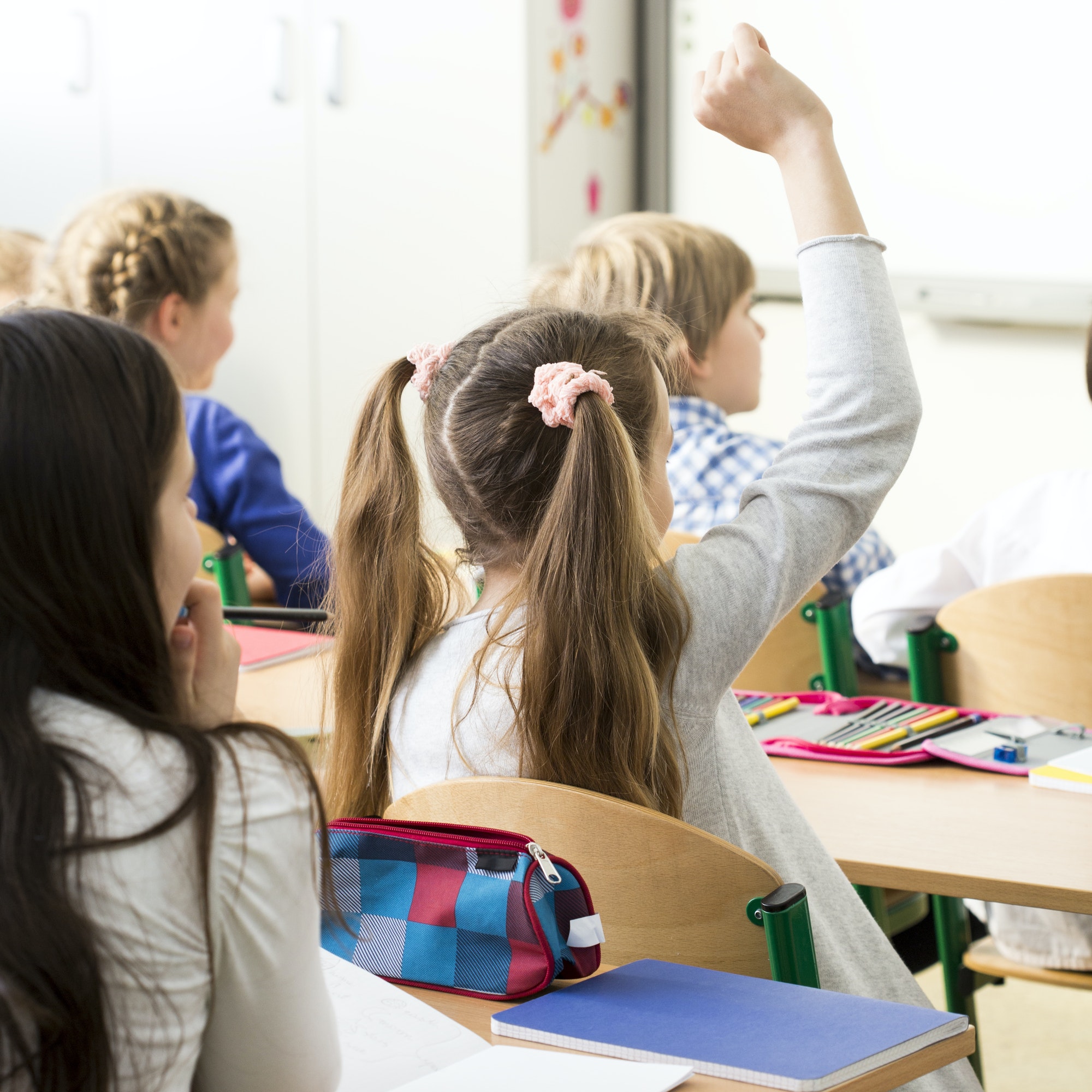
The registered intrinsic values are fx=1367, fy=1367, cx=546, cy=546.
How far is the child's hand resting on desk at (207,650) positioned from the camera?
82 centimetres

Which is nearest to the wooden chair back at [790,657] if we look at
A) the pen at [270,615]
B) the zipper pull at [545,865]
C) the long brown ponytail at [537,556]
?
the pen at [270,615]

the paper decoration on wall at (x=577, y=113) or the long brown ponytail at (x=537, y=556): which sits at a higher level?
the paper decoration on wall at (x=577, y=113)

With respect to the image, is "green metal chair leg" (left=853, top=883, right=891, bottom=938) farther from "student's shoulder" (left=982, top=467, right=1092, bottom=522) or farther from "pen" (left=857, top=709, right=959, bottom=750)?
"student's shoulder" (left=982, top=467, right=1092, bottom=522)

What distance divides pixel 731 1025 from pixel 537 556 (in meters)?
0.38

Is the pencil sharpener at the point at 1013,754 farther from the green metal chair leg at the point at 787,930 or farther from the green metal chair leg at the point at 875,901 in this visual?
the green metal chair leg at the point at 787,930

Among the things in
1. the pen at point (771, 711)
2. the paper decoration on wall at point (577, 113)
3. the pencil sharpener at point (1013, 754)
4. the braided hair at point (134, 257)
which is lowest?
the pen at point (771, 711)

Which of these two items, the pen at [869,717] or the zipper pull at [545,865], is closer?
the zipper pull at [545,865]

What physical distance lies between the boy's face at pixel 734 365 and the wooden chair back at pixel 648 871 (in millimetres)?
1379

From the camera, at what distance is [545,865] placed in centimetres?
79

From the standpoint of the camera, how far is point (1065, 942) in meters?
1.38

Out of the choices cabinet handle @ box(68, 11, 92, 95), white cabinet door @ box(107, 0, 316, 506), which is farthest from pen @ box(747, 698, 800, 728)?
cabinet handle @ box(68, 11, 92, 95)

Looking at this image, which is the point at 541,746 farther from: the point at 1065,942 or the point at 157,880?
the point at 1065,942

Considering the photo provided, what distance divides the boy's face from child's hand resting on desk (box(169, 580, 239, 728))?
1.39 meters

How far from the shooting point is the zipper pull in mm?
789
